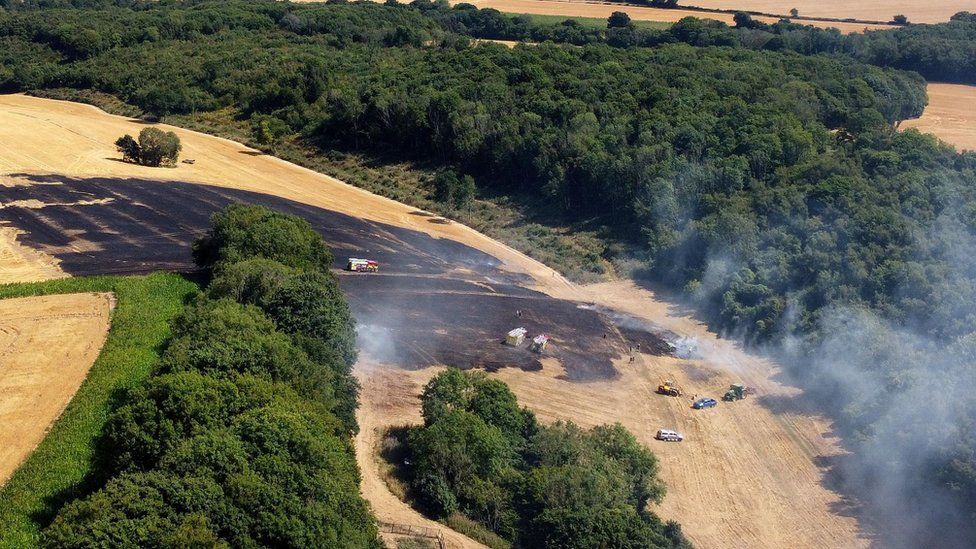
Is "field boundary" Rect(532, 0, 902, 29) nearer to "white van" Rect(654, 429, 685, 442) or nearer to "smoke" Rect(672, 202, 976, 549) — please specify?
"smoke" Rect(672, 202, 976, 549)

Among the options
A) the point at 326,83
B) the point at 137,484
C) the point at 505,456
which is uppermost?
the point at 326,83

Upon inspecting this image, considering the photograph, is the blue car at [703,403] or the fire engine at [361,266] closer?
the blue car at [703,403]

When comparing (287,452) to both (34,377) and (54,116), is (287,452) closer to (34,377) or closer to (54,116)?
(34,377)

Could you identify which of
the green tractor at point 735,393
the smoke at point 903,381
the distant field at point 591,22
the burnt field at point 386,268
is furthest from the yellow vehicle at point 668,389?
the distant field at point 591,22

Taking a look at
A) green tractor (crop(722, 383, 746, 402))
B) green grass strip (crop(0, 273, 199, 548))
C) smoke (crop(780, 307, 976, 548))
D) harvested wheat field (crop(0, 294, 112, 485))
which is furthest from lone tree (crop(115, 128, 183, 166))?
smoke (crop(780, 307, 976, 548))

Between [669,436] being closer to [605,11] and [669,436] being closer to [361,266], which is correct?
[361,266]

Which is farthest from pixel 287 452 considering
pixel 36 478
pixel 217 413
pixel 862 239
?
pixel 862 239

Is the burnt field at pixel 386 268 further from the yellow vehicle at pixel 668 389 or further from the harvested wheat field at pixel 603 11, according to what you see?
the harvested wheat field at pixel 603 11
